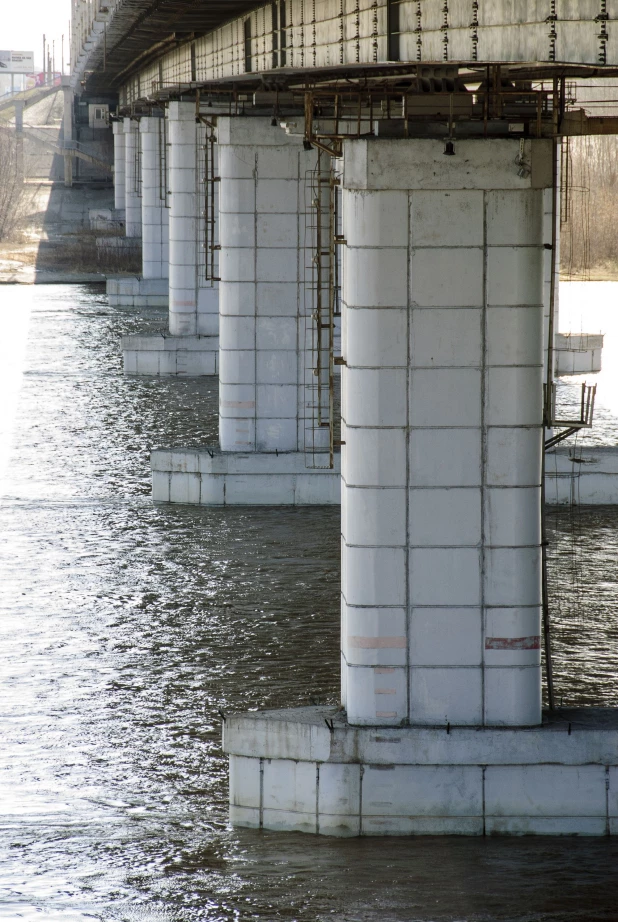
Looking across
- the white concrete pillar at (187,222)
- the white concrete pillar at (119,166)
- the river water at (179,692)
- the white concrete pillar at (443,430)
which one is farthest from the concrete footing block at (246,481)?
the white concrete pillar at (119,166)

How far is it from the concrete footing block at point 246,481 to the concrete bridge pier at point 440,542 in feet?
41.1

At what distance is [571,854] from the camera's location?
1185 centimetres

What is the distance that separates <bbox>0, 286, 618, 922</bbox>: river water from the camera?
11164mm

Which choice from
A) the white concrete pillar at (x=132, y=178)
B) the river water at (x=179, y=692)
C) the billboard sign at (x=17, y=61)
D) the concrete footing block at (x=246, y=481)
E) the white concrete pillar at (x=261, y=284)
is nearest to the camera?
the river water at (x=179, y=692)

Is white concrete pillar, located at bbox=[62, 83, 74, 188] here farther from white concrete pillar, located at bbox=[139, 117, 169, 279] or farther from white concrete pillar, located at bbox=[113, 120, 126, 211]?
white concrete pillar, located at bbox=[139, 117, 169, 279]

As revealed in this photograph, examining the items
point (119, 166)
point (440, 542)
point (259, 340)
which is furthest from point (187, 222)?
point (119, 166)

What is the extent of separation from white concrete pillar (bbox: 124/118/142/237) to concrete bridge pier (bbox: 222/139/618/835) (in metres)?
53.1

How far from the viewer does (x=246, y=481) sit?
2533 centimetres

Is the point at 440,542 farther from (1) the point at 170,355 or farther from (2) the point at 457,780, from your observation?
(1) the point at 170,355

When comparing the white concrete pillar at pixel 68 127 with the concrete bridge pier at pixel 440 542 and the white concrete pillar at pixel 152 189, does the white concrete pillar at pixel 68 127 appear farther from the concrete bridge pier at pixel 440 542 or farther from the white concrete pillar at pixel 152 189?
the concrete bridge pier at pixel 440 542

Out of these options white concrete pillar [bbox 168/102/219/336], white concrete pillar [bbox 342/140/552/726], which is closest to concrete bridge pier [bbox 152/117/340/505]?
white concrete pillar [bbox 168/102/219/336]

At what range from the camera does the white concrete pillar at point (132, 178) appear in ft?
216

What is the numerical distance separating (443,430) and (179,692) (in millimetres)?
4907

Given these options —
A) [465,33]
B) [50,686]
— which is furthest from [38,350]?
[465,33]
